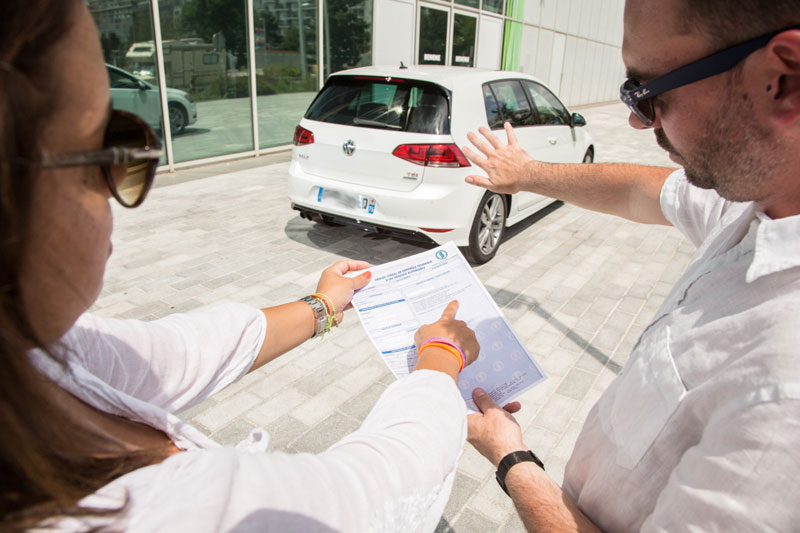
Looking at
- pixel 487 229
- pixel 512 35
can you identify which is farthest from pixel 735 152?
pixel 512 35

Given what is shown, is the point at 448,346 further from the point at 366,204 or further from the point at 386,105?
the point at 386,105

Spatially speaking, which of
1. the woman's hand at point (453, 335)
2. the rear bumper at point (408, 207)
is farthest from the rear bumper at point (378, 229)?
the woman's hand at point (453, 335)

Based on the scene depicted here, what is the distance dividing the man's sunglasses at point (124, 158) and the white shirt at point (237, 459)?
316mm

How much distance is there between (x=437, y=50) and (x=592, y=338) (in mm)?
12213

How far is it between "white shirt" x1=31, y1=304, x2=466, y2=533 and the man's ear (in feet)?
2.87

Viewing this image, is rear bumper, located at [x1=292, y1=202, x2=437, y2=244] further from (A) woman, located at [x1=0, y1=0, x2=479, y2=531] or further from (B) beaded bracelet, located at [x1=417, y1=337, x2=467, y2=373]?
(A) woman, located at [x1=0, y1=0, x2=479, y2=531]

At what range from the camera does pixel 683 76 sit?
1150 millimetres

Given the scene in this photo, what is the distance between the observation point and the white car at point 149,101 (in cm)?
736

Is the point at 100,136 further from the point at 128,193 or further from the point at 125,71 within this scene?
the point at 125,71

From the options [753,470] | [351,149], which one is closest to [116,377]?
[753,470]

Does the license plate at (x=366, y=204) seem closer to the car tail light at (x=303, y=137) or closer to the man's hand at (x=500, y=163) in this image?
the car tail light at (x=303, y=137)

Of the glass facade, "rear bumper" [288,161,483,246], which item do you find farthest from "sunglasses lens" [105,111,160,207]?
the glass facade

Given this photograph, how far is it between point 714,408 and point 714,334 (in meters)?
0.15

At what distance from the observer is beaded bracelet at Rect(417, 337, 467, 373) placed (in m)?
1.34
